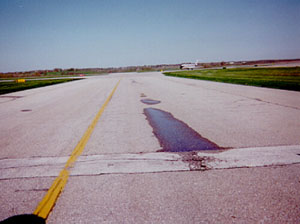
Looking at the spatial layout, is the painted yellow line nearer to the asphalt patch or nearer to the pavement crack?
the asphalt patch

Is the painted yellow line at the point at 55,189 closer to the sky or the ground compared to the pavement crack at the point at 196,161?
closer to the sky

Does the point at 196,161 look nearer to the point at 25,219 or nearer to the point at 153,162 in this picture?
the point at 153,162

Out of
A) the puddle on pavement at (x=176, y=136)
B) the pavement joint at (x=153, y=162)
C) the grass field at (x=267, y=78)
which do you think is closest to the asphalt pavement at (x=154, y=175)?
the pavement joint at (x=153, y=162)

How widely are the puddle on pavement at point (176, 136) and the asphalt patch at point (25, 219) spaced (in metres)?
2.36

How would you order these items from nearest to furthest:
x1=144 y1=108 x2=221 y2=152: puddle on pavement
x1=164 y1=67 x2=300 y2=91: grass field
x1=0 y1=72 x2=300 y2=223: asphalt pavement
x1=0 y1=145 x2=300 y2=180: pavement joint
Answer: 1. x1=0 y1=72 x2=300 y2=223: asphalt pavement
2. x1=0 y1=145 x2=300 y2=180: pavement joint
3. x1=144 y1=108 x2=221 y2=152: puddle on pavement
4. x1=164 y1=67 x2=300 y2=91: grass field

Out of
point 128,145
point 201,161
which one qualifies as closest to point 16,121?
point 128,145

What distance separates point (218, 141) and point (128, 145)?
2.04m

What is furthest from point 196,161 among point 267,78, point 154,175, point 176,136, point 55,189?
point 267,78

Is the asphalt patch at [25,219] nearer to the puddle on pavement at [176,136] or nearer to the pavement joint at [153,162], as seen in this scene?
the pavement joint at [153,162]

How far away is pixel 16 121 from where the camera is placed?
22.5 feet

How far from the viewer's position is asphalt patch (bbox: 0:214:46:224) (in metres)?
2.12

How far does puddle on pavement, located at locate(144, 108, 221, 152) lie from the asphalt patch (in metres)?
2.36

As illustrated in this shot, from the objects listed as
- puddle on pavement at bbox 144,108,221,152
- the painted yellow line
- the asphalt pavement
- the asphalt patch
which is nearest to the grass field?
the asphalt pavement

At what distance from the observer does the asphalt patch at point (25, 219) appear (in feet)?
6.95
